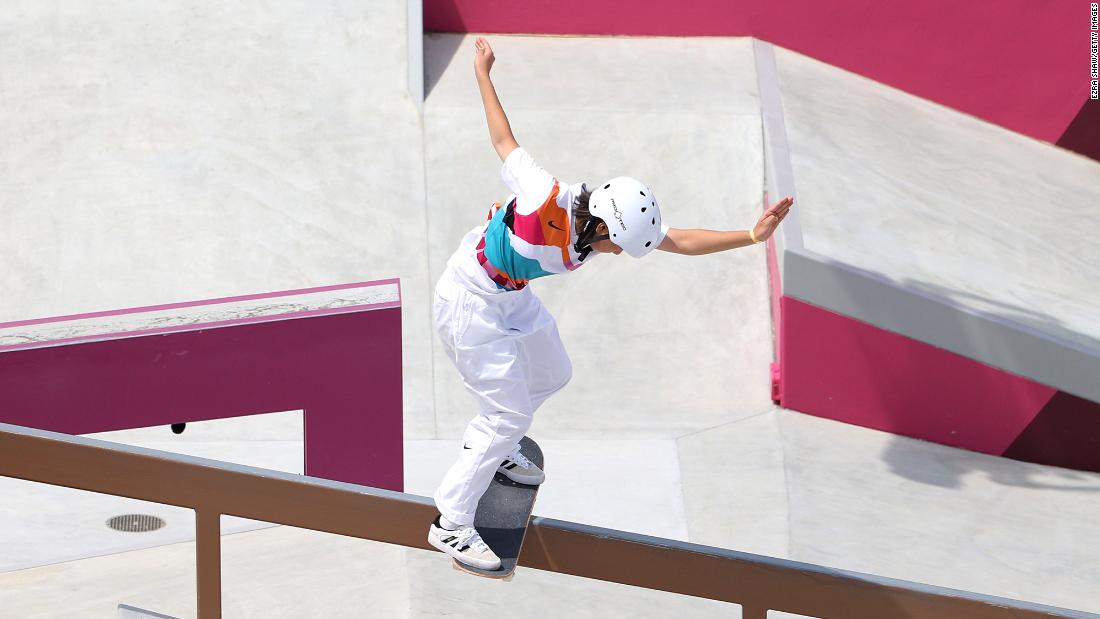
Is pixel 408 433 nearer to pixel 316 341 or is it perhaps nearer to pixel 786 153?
pixel 316 341

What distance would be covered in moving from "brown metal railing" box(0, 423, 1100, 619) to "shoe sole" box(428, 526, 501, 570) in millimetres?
54

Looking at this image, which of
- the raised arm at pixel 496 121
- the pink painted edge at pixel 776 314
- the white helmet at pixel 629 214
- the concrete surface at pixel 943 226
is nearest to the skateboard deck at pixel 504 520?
the white helmet at pixel 629 214

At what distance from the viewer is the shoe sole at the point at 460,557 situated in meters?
4.52

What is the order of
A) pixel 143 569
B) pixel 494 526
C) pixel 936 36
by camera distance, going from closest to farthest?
1. pixel 494 526
2. pixel 143 569
3. pixel 936 36

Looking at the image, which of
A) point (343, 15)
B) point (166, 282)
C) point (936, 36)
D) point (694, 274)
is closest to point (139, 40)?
point (343, 15)

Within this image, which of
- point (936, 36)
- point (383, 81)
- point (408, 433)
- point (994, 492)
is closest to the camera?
point (994, 492)

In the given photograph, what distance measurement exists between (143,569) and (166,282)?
3046mm

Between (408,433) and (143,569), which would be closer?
(143,569)

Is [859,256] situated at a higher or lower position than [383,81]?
lower

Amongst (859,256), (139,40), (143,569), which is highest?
(139,40)

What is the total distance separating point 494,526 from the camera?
465 cm

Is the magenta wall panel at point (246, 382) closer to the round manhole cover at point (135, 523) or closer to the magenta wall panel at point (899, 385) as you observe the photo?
the round manhole cover at point (135, 523)

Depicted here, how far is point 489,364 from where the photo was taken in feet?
15.4

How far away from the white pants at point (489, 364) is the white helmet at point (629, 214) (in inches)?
18.0
